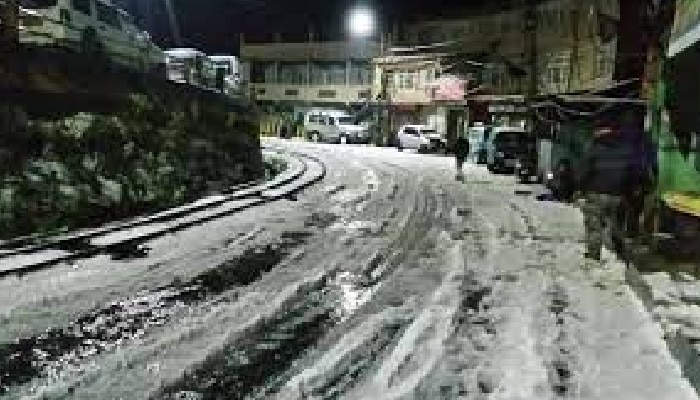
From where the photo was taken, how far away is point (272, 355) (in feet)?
22.6

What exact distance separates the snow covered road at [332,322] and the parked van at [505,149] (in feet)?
47.8

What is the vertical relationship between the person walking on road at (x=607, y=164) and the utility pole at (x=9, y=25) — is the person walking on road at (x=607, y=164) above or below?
below

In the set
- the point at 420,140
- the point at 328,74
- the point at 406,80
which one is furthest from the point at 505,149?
the point at 328,74

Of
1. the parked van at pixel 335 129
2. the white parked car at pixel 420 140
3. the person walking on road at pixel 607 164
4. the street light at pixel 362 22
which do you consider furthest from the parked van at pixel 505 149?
the street light at pixel 362 22

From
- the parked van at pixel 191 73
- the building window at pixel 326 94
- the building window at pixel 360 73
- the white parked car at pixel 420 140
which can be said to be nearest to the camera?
the parked van at pixel 191 73

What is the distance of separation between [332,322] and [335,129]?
3991 centimetres

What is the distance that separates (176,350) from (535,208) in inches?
513

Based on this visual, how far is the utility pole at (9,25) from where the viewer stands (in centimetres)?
1497

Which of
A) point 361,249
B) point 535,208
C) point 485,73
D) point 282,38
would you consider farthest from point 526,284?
point 282,38

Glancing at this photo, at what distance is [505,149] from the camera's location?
28.3 meters

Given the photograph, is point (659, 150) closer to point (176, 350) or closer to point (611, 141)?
point (611, 141)

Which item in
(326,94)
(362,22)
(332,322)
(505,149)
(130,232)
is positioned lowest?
(332,322)

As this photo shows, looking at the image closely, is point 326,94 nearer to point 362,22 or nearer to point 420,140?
point 362,22

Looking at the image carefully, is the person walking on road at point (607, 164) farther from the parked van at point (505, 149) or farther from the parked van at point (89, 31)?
the parked van at point (89, 31)
